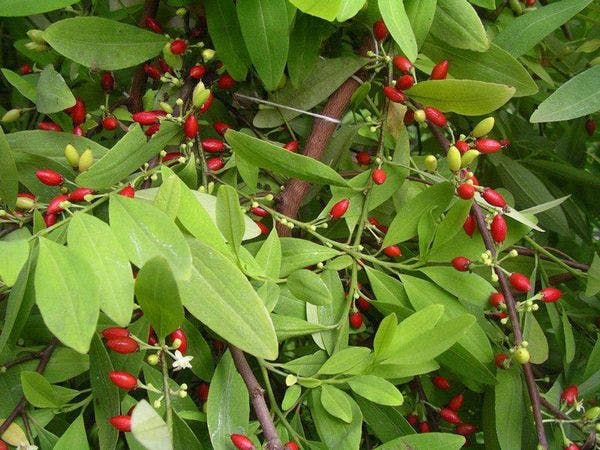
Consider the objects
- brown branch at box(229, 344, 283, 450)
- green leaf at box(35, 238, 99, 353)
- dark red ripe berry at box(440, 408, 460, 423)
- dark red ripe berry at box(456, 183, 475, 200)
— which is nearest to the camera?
green leaf at box(35, 238, 99, 353)

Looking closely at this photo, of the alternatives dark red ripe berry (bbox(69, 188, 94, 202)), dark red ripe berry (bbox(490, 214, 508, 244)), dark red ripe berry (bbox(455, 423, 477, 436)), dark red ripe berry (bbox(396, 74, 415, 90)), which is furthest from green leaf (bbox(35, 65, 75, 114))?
dark red ripe berry (bbox(455, 423, 477, 436))

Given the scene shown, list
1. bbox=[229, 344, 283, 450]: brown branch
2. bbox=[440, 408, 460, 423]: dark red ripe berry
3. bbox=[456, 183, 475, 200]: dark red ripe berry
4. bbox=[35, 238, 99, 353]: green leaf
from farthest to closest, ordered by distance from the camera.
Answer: bbox=[440, 408, 460, 423]: dark red ripe berry < bbox=[456, 183, 475, 200]: dark red ripe berry < bbox=[229, 344, 283, 450]: brown branch < bbox=[35, 238, 99, 353]: green leaf

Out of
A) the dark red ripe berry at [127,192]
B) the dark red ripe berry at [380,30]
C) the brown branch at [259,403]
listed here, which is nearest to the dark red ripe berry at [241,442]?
the brown branch at [259,403]

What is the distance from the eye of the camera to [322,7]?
1.97ft

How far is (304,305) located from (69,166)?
0.93 feet

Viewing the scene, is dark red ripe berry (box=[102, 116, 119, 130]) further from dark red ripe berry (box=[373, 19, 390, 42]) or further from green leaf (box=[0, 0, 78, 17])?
dark red ripe berry (box=[373, 19, 390, 42])

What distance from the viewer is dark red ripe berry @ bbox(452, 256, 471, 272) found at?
0.73 metres

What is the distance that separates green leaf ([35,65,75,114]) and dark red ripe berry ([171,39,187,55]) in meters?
0.12

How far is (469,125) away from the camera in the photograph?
1066 mm

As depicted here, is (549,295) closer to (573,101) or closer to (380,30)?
(573,101)

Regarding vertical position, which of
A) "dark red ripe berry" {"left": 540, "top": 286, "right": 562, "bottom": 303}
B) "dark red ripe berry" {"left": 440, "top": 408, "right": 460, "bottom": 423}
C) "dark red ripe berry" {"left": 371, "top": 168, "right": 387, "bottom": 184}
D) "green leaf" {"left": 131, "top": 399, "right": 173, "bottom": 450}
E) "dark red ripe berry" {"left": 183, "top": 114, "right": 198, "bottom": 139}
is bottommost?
"dark red ripe berry" {"left": 440, "top": 408, "right": 460, "bottom": 423}

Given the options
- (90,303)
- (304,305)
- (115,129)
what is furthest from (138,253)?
(115,129)

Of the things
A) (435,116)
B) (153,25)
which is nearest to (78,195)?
(153,25)

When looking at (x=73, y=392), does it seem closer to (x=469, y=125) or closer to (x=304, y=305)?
(x=304, y=305)
